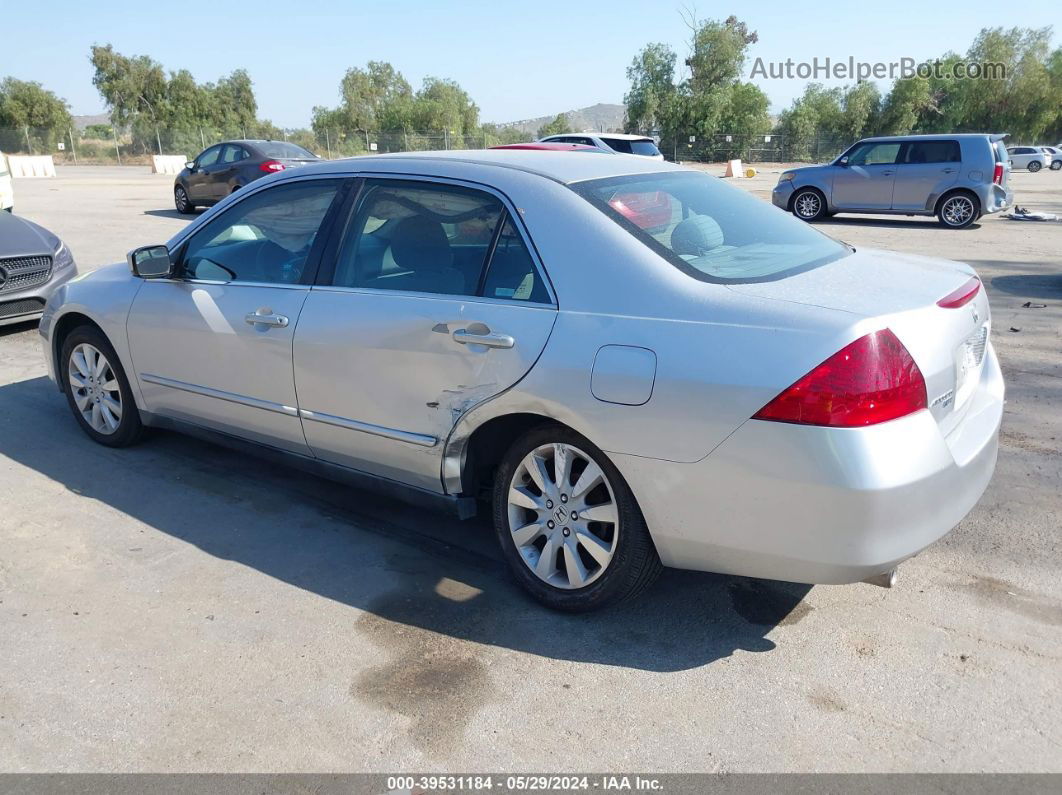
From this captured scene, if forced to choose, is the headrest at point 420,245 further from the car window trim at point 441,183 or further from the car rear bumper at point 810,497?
the car rear bumper at point 810,497

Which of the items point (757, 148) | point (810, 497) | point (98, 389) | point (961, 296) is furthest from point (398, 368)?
point (757, 148)

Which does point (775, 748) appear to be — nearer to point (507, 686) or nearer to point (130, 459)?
point (507, 686)

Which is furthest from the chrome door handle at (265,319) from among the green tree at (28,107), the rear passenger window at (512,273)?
the green tree at (28,107)

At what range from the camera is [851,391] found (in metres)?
2.58

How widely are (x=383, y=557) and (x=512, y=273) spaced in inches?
55.9

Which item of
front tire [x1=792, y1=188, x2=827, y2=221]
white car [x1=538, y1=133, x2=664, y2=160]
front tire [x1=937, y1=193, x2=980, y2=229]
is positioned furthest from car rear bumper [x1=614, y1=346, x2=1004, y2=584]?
white car [x1=538, y1=133, x2=664, y2=160]

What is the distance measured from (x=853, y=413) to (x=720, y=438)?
405 millimetres

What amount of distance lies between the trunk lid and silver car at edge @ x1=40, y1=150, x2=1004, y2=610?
0.05 ft

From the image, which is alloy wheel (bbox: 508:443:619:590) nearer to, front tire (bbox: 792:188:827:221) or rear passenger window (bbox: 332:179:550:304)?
rear passenger window (bbox: 332:179:550:304)

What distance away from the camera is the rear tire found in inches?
772

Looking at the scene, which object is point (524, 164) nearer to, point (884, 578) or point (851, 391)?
point (851, 391)

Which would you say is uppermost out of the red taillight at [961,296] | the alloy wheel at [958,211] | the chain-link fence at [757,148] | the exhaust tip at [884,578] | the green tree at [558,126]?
the green tree at [558,126]

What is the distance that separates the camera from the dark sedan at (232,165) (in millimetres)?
18219
